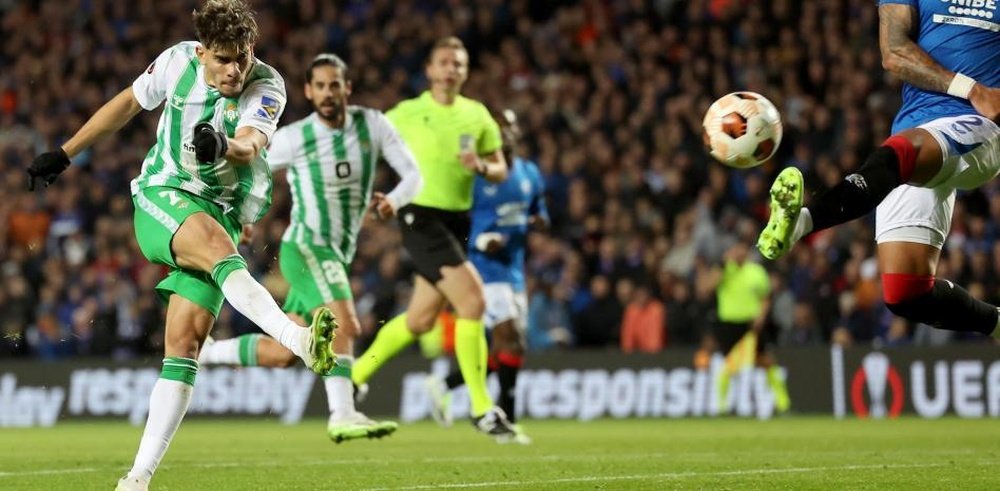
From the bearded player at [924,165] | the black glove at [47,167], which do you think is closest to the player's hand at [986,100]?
the bearded player at [924,165]

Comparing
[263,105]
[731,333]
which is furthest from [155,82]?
[731,333]

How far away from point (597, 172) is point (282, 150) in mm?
9455

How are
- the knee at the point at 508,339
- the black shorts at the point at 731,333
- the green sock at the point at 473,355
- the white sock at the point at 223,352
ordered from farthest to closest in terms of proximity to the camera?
the black shorts at the point at 731,333
the knee at the point at 508,339
the green sock at the point at 473,355
the white sock at the point at 223,352

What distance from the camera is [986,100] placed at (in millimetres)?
7344

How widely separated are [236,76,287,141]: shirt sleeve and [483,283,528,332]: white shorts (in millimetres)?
5560

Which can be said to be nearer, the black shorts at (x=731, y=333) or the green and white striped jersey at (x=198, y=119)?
the green and white striped jersey at (x=198, y=119)

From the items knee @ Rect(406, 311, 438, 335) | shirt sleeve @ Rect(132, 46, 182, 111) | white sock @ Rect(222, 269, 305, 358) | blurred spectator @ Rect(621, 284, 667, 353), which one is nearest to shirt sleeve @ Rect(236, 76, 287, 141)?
shirt sleeve @ Rect(132, 46, 182, 111)

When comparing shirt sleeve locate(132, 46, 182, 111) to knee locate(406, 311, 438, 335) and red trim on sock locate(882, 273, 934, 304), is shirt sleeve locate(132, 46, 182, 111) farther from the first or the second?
knee locate(406, 311, 438, 335)

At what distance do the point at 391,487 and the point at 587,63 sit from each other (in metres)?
14.8

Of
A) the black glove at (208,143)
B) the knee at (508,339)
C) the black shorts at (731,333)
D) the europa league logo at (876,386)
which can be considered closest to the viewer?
the black glove at (208,143)

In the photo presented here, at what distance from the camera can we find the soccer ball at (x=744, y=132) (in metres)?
7.59

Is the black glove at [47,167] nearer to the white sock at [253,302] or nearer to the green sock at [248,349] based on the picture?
the white sock at [253,302]

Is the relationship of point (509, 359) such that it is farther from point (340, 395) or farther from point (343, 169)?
point (340, 395)

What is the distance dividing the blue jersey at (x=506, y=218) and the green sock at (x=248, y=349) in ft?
11.3
